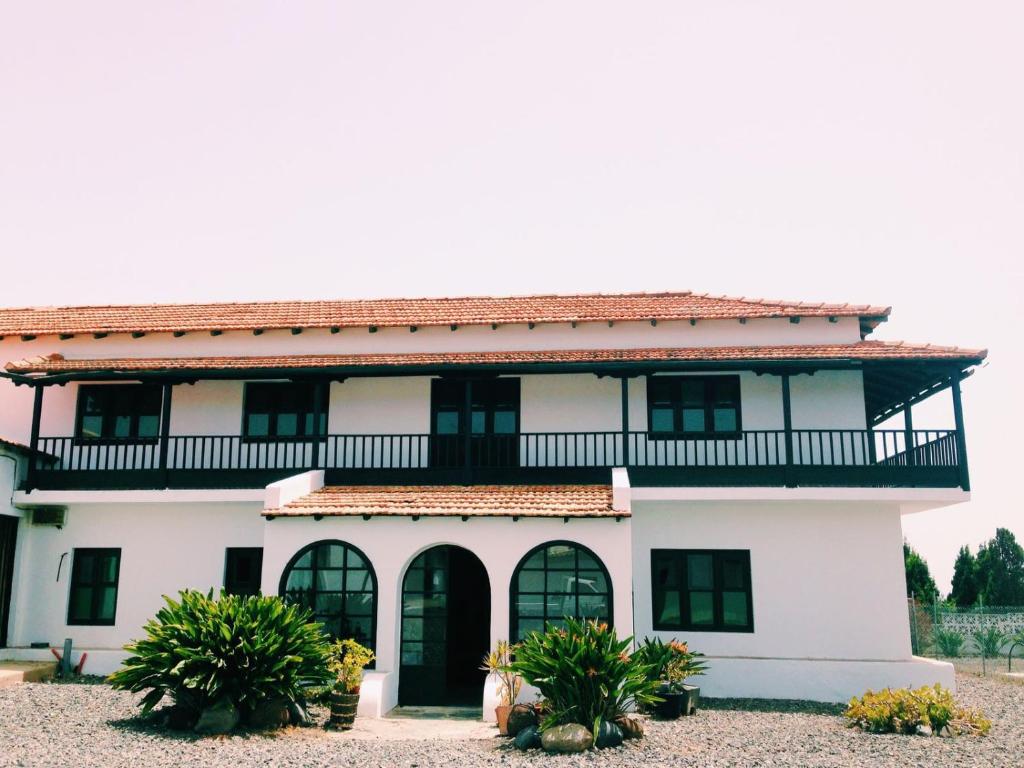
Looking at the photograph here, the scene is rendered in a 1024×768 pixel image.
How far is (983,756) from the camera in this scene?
35.8ft

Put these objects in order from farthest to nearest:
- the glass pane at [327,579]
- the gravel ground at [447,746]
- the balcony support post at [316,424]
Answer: the balcony support post at [316,424]
the glass pane at [327,579]
the gravel ground at [447,746]

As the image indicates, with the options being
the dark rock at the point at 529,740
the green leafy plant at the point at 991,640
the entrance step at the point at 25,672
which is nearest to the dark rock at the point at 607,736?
the dark rock at the point at 529,740

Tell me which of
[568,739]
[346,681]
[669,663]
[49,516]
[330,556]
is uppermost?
[49,516]

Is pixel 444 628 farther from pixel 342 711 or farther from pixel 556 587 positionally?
pixel 342 711

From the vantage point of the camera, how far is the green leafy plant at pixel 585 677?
1138 cm

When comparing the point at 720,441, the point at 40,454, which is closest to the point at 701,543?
the point at 720,441

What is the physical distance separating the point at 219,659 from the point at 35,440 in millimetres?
8208

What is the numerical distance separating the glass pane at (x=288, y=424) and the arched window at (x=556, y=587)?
6.09m

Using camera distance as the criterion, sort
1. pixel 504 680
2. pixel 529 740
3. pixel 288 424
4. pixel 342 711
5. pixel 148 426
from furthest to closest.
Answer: pixel 148 426
pixel 288 424
pixel 504 680
pixel 342 711
pixel 529 740

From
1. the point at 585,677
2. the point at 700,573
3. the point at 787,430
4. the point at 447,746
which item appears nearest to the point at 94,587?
the point at 447,746

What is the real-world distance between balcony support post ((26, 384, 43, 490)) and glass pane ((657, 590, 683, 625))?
11449 millimetres

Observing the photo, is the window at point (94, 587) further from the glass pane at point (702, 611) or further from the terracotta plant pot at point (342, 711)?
the glass pane at point (702, 611)

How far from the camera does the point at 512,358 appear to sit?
17391 millimetres

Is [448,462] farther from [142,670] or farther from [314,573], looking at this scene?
[142,670]
